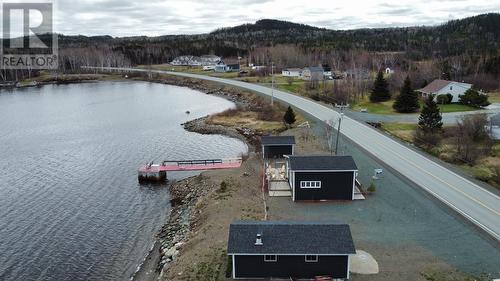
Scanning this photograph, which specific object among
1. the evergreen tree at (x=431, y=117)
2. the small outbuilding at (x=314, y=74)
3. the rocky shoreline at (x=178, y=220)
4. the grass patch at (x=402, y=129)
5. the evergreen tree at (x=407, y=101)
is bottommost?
the rocky shoreline at (x=178, y=220)

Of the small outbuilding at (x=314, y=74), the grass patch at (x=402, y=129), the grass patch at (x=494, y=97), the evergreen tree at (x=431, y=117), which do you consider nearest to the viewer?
the evergreen tree at (x=431, y=117)

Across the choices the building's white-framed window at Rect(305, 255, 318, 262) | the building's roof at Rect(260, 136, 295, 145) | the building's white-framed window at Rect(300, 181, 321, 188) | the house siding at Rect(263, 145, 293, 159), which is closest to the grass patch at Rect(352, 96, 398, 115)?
the building's roof at Rect(260, 136, 295, 145)

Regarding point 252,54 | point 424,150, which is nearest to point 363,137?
point 424,150

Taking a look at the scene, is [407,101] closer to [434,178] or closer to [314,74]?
[434,178]

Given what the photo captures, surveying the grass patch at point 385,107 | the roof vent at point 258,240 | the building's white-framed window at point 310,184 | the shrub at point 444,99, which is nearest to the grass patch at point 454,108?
the grass patch at point 385,107

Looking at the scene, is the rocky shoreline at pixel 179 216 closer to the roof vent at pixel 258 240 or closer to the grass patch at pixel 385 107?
the roof vent at pixel 258 240

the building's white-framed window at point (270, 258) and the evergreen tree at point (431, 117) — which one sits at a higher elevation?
the evergreen tree at point (431, 117)

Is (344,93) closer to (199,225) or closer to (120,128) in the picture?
(120,128)
